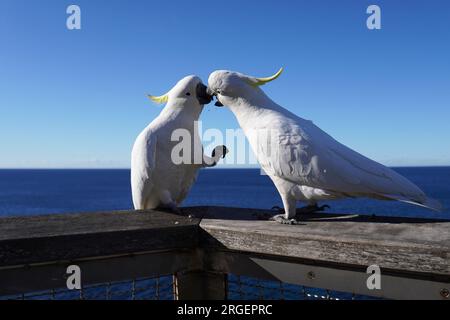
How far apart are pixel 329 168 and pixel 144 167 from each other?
1877mm

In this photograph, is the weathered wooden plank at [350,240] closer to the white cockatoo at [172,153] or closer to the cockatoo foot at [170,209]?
the cockatoo foot at [170,209]

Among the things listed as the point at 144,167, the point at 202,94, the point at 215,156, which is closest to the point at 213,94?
the point at 202,94

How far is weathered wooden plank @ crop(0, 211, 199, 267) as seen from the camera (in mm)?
2295

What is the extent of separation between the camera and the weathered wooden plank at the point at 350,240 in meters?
2.04

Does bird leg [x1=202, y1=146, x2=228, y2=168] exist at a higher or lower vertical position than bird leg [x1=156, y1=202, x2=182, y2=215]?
higher

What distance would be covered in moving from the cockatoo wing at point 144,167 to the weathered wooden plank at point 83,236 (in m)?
0.91

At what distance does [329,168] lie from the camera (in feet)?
10.3

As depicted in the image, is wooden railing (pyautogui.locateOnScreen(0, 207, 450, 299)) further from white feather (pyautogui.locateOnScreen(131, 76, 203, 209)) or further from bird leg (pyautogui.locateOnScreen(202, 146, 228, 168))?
bird leg (pyautogui.locateOnScreen(202, 146, 228, 168))

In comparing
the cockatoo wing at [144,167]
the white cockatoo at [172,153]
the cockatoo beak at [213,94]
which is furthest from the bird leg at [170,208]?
the cockatoo beak at [213,94]

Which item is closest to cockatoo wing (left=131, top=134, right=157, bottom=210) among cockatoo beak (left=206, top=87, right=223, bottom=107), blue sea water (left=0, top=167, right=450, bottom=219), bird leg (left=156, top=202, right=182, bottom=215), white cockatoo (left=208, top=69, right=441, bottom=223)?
bird leg (left=156, top=202, right=182, bottom=215)

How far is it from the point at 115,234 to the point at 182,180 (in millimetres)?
1739

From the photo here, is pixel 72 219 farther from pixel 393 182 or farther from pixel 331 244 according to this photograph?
pixel 393 182

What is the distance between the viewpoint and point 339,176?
3.12 m

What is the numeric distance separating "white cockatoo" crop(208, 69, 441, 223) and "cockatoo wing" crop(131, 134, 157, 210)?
101cm
